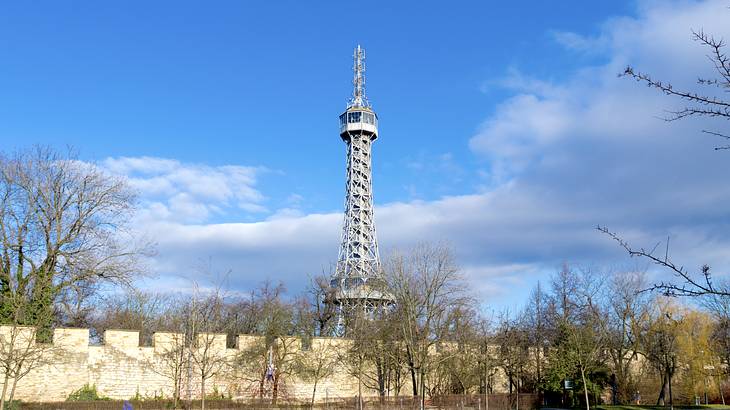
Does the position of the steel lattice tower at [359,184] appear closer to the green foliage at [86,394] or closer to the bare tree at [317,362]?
the bare tree at [317,362]

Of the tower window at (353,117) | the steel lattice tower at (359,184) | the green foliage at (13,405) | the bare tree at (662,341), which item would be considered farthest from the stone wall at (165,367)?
the tower window at (353,117)

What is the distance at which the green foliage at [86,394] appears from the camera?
25594mm

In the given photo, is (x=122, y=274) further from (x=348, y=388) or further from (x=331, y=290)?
(x=331, y=290)

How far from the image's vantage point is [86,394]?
25.9 metres

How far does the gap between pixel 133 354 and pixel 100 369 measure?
1.50 meters

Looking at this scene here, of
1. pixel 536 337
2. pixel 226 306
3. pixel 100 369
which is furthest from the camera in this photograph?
pixel 226 306

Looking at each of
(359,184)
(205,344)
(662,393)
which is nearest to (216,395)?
(205,344)

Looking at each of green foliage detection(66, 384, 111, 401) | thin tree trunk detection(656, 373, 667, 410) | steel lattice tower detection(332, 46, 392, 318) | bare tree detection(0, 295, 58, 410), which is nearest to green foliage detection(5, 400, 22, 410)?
bare tree detection(0, 295, 58, 410)

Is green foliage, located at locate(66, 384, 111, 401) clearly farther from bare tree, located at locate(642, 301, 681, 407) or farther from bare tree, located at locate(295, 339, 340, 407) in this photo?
bare tree, located at locate(642, 301, 681, 407)

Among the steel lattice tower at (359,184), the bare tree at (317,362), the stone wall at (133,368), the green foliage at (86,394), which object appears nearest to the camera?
the stone wall at (133,368)

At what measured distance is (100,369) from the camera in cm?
2672

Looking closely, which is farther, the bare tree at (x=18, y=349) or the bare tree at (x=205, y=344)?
the bare tree at (x=205, y=344)

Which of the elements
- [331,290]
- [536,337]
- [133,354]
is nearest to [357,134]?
[331,290]

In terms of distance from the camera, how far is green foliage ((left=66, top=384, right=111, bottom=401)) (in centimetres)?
2559
